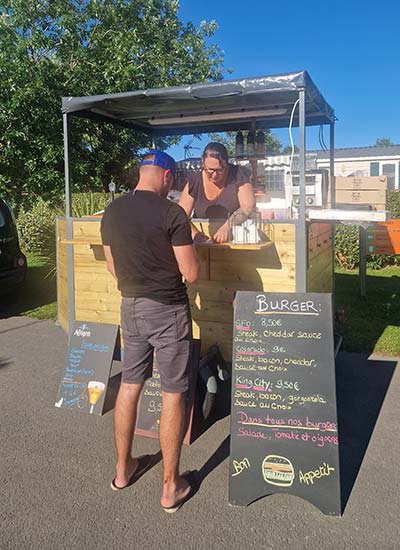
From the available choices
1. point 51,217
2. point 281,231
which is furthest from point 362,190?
point 51,217

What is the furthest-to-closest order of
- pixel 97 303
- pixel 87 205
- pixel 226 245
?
1. pixel 87 205
2. pixel 97 303
3. pixel 226 245

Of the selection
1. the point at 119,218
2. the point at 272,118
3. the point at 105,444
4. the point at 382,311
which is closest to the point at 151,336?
the point at 119,218

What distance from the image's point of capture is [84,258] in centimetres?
471

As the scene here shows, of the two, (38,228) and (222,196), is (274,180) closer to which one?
(222,196)

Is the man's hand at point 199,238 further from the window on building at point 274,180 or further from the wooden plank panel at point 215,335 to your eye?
the window on building at point 274,180

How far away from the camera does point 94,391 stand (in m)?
4.02

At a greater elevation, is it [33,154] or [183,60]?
[183,60]

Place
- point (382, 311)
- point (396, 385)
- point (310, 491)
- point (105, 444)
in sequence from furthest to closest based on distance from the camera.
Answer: point (382, 311) < point (396, 385) < point (105, 444) < point (310, 491)

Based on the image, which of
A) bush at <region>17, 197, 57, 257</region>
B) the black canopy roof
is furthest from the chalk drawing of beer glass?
bush at <region>17, 197, 57, 257</region>

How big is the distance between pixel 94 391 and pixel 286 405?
5.94ft

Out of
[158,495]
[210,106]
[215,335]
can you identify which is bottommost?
[158,495]

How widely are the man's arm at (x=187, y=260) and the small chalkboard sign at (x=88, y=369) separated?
167 cm

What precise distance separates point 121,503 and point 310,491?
3.43 ft

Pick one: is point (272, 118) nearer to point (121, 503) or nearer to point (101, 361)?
point (101, 361)
